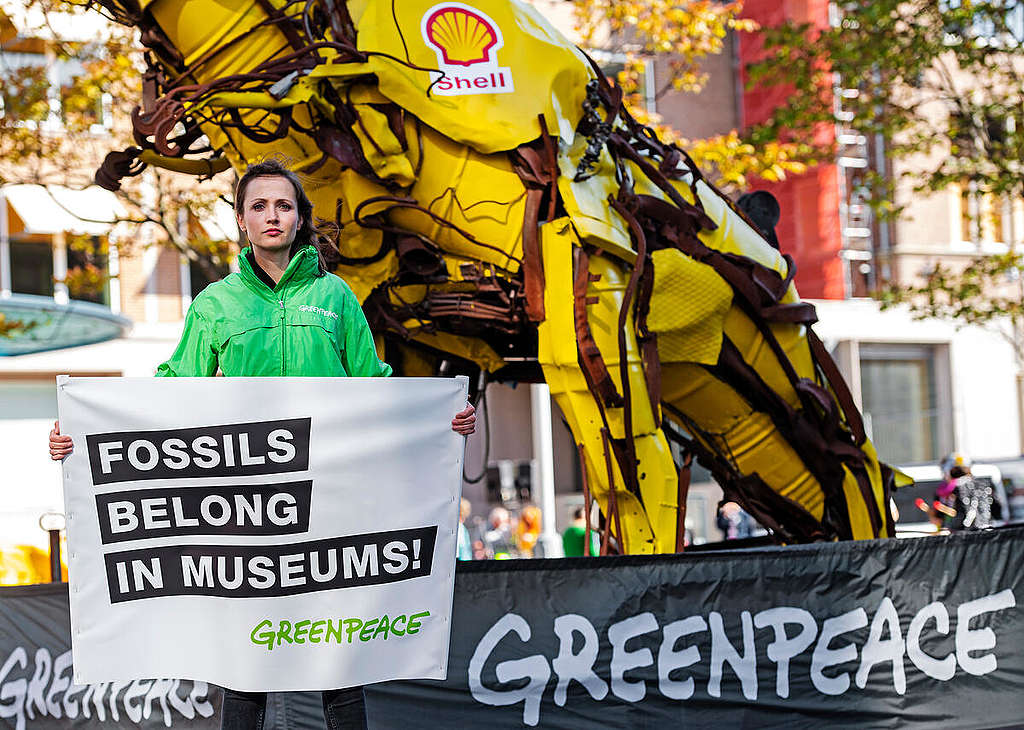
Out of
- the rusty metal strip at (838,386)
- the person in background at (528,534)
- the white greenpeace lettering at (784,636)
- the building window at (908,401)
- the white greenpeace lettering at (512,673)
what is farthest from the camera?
the building window at (908,401)

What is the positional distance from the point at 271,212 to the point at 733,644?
8.39 ft

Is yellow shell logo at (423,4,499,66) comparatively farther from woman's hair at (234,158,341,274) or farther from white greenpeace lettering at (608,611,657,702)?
white greenpeace lettering at (608,611,657,702)

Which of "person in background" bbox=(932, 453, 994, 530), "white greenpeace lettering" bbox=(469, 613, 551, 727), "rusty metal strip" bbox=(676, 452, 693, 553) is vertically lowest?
"person in background" bbox=(932, 453, 994, 530)

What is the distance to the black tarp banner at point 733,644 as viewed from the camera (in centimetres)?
485

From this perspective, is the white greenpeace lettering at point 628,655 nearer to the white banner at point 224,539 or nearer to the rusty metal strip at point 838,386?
the white banner at point 224,539

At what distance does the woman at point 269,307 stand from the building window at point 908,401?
2461 centimetres

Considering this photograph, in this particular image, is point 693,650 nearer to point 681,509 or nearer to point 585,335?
point 681,509

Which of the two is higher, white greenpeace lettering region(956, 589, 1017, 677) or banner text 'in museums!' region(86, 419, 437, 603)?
banner text 'in museums!' region(86, 419, 437, 603)

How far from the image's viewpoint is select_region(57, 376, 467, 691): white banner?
3352mm

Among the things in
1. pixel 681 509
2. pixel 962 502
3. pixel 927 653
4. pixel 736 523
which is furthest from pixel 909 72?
pixel 927 653

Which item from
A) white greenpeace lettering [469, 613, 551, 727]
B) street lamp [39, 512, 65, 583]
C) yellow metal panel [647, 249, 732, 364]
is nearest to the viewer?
white greenpeace lettering [469, 613, 551, 727]

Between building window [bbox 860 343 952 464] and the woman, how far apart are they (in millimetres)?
24606

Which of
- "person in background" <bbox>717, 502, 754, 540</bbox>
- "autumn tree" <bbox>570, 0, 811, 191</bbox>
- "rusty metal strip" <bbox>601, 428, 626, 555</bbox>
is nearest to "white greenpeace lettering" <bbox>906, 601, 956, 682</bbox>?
"rusty metal strip" <bbox>601, 428, 626, 555</bbox>

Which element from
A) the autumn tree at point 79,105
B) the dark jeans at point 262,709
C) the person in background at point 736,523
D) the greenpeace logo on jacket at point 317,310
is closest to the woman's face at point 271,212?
the greenpeace logo on jacket at point 317,310
